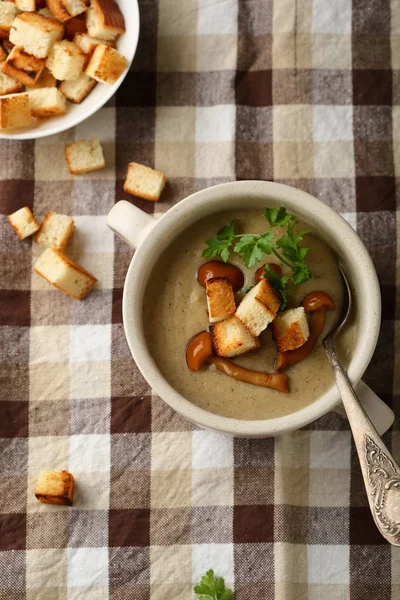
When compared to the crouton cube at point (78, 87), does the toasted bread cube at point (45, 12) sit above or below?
above

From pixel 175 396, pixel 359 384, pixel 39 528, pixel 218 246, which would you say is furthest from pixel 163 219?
pixel 39 528

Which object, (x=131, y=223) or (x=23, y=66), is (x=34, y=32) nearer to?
(x=23, y=66)

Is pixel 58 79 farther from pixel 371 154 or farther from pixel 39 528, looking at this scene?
pixel 39 528

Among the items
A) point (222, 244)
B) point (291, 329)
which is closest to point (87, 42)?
point (222, 244)

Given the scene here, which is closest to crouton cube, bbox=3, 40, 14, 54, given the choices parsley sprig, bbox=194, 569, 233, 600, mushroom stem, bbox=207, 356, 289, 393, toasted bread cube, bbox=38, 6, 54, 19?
toasted bread cube, bbox=38, 6, 54, 19

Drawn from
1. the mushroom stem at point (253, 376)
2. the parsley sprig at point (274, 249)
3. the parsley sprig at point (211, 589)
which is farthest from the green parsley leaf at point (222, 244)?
the parsley sprig at point (211, 589)

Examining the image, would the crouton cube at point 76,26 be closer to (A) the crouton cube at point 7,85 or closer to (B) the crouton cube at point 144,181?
(A) the crouton cube at point 7,85
